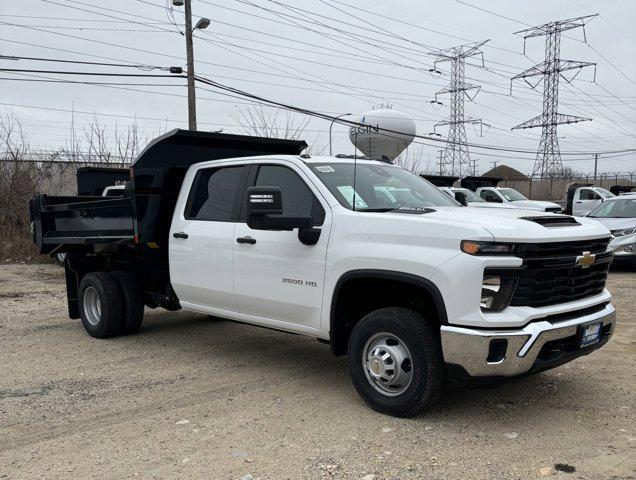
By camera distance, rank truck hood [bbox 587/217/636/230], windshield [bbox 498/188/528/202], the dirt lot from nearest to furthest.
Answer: the dirt lot < truck hood [bbox 587/217/636/230] < windshield [bbox 498/188/528/202]

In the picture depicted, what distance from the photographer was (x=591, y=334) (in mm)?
4570

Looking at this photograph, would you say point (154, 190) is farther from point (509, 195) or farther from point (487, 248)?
point (509, 195)

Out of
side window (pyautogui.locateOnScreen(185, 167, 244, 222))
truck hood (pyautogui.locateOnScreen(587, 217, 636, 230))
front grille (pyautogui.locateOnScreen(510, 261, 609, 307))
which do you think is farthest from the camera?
truck hood (pyautogui.locateOnScreen(587, 217, 636, 230))

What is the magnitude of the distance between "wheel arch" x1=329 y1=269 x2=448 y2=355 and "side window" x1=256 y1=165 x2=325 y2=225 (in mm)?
595

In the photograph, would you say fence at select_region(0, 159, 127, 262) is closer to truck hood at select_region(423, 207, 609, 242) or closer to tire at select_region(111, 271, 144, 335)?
tire at select_region(111, 271, 144, 335)

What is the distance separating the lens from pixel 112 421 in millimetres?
4715

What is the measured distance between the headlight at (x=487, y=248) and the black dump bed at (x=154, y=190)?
3.46 meters

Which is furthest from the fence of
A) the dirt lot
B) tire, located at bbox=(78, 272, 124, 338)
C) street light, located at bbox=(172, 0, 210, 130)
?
the dirt lot

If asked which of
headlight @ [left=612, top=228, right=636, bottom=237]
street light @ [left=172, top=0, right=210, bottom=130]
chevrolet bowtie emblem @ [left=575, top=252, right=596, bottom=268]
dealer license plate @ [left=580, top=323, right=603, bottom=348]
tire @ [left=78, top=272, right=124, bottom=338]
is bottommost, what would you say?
tire @ [left=78, top=272, right=124, bottom=338]

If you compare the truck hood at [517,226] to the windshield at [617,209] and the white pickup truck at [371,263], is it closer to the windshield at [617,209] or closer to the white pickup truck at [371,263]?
the white pickup truck at [371,263]

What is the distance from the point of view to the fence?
16656 millimetres

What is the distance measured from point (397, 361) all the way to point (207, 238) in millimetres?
2374

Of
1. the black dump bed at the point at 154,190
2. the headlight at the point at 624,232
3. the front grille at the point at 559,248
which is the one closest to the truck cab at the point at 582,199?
the headlight at the point at 624,232

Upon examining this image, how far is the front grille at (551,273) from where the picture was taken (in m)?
4.12
